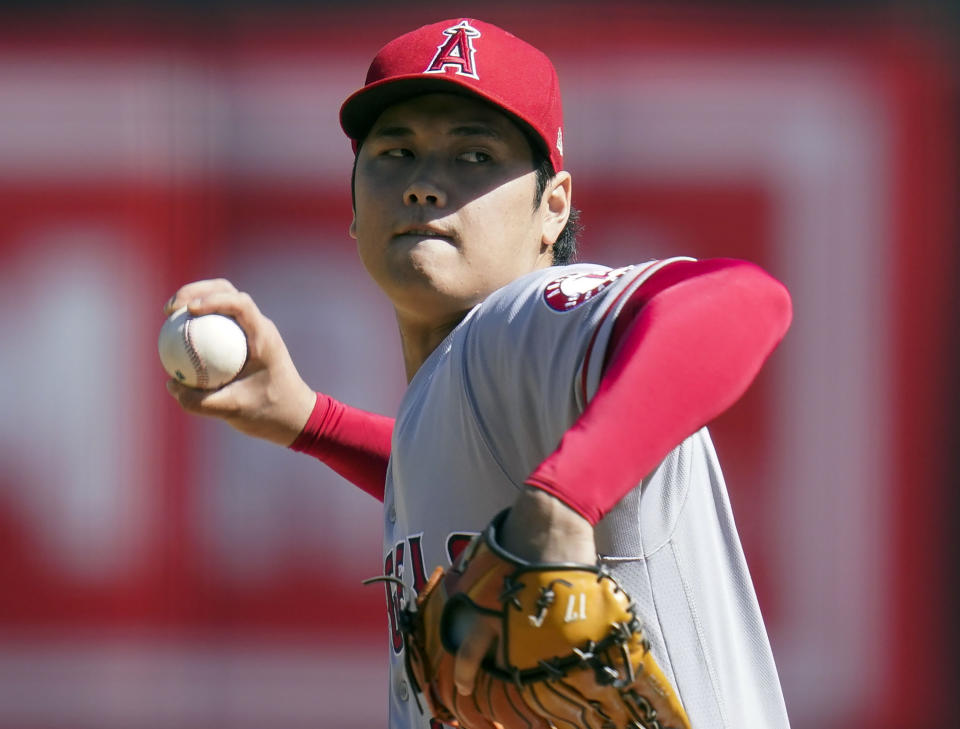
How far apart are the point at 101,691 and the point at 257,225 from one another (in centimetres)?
137

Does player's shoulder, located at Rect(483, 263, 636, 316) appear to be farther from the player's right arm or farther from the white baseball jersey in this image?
the player's right arm

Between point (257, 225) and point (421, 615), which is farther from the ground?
point (257, 225)

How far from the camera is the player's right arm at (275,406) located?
1707 mm

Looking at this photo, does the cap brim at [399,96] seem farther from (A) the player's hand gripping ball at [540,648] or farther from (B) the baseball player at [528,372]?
(A) the player's hand gripping ball at [540,648]

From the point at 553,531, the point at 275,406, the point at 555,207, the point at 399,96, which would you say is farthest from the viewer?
the point at 275,406

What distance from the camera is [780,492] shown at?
3.55 meters

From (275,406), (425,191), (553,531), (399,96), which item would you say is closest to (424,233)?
(425,191)

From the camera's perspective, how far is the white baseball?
1.68 meters

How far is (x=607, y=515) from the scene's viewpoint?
126 cm

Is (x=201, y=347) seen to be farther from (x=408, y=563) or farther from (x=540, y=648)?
(x=540, y=648)

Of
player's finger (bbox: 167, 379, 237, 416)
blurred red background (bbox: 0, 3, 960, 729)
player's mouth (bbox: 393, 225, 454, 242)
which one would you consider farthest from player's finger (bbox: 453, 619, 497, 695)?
blurred red background (bbox: 0, 3, 960, 729)

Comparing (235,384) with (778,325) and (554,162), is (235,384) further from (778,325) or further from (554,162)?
(778,325)

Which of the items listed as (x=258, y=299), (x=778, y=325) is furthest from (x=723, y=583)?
(x=258, y=299)

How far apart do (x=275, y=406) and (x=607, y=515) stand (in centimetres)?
89
